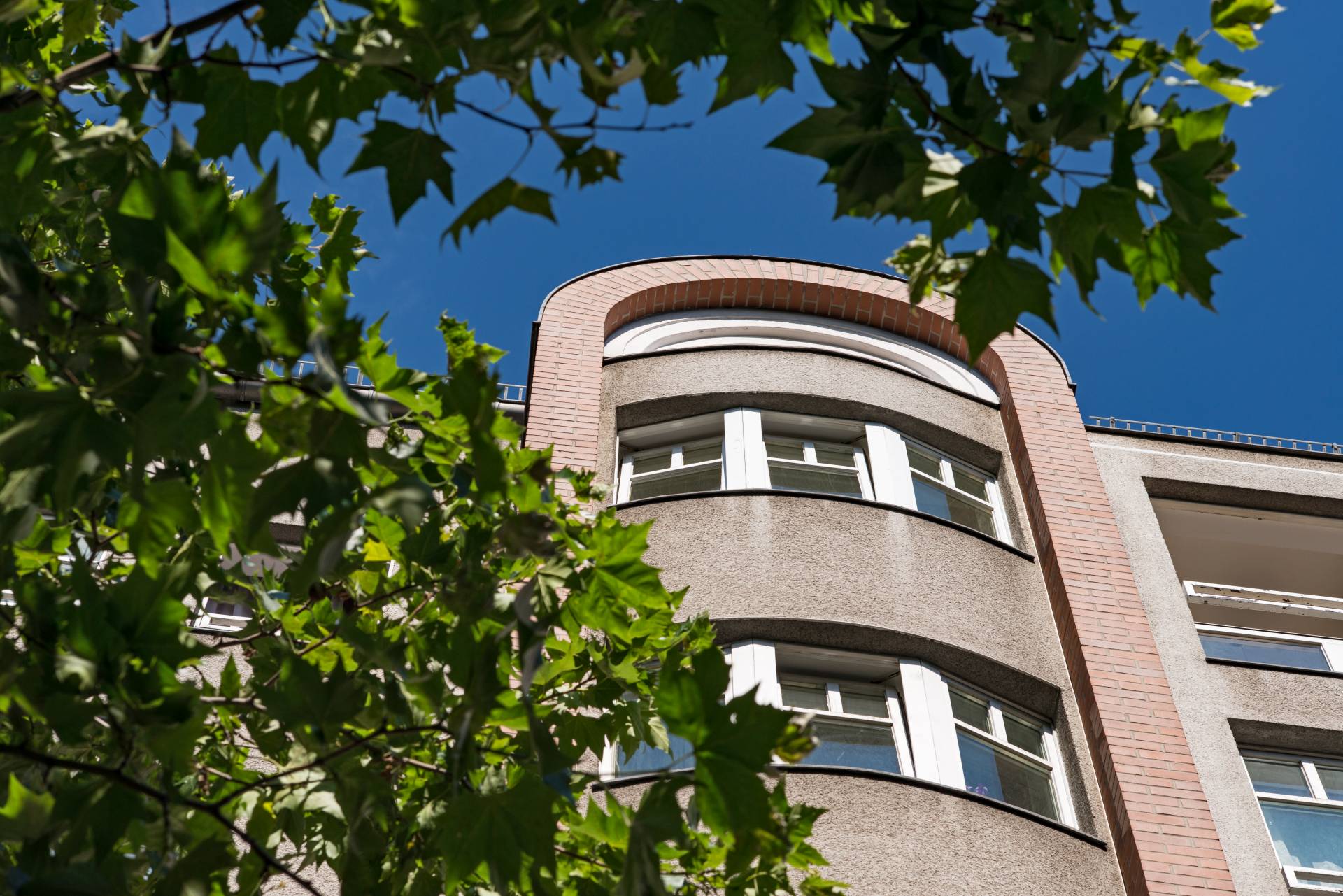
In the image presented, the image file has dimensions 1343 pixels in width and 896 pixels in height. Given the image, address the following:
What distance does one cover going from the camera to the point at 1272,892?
8703 millimetres

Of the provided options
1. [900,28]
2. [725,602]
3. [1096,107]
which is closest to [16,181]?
[900,28]

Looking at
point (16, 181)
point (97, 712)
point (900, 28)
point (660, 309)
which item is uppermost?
point (660, 309)

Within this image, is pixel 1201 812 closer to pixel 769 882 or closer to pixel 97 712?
pixel 769 882

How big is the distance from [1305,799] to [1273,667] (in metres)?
1.20

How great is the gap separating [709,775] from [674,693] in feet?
0.52

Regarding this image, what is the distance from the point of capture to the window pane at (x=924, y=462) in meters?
11.3

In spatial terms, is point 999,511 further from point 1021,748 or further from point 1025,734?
point 1021,748

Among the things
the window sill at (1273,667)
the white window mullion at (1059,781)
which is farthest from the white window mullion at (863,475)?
the window sill at (1273,667)

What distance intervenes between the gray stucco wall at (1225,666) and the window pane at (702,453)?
13.4 feet

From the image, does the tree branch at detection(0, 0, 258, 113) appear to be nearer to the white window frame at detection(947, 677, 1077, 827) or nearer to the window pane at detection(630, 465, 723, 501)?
the white window frame at detection(947, 677, 1077, 827)

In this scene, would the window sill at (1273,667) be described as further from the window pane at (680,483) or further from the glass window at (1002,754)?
the window pane at (680,483)

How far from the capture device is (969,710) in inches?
363

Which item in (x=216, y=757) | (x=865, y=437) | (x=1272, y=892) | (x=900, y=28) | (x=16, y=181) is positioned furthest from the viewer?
(x=865, y=437)

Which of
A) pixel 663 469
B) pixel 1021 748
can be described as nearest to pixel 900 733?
pixel 1021 748
